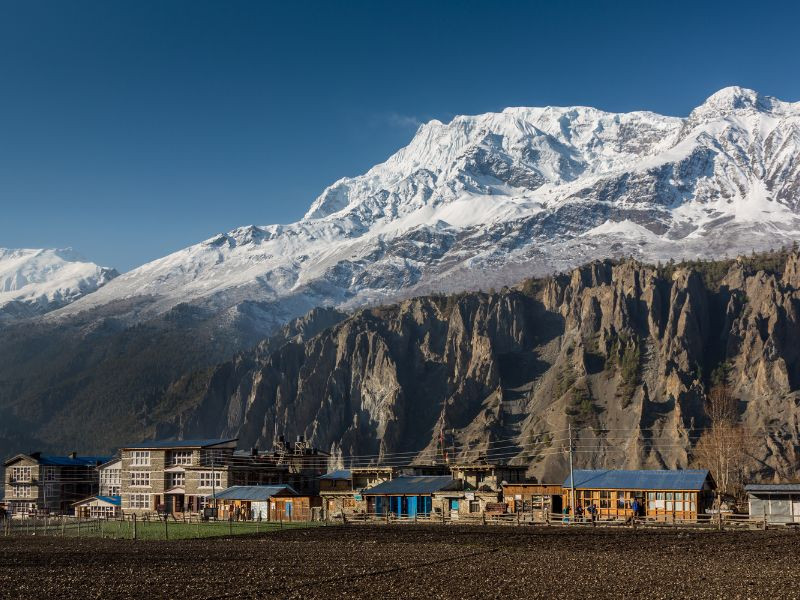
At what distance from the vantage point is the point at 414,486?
366ft

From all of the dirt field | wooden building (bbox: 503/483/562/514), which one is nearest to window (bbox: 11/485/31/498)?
wooden building (bbox: 503/483/562/514)

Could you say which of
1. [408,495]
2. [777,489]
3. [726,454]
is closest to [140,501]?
[408,495]

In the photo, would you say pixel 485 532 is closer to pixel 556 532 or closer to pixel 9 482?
pixel 556 532

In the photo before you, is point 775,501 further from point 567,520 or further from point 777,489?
point 567,520

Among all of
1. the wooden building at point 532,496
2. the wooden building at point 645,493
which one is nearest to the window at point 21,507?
the wooden building at point 532,496

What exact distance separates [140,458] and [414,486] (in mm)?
44438

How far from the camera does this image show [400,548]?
203 ft

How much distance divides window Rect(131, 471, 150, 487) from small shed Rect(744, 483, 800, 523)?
80066 mm

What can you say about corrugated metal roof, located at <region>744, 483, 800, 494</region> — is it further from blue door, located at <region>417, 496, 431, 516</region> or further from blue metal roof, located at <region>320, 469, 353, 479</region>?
blue metal roof, located at <region>320, 469, 353, 479</region>

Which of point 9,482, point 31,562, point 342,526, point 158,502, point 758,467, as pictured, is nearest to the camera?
point 31,562

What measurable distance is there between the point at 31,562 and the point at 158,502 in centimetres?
8045

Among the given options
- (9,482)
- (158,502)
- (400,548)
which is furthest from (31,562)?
(9,482)

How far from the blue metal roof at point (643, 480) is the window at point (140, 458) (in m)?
60.1

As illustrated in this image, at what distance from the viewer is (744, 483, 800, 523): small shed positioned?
277 feet
